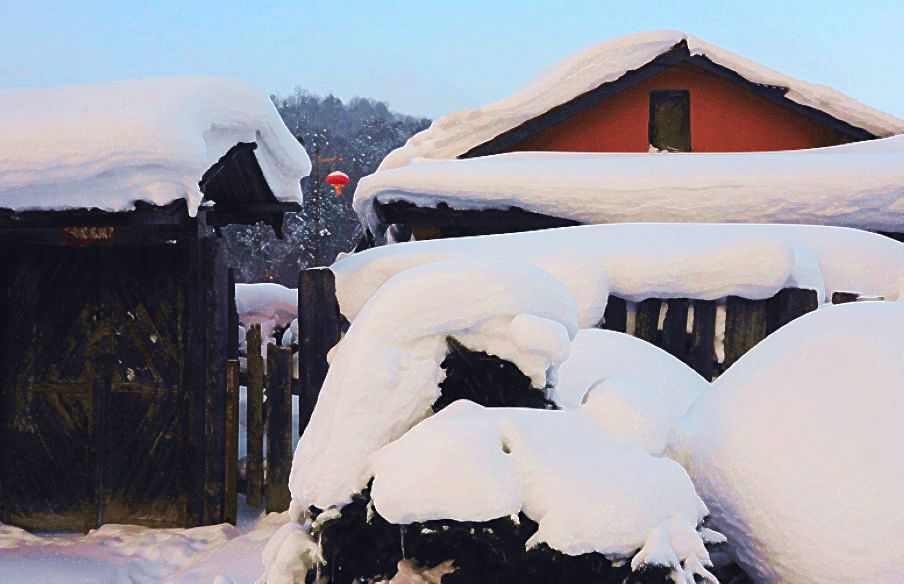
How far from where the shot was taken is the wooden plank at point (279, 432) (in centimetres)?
587

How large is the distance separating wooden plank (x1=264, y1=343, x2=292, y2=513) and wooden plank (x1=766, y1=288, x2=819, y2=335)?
3418 millimetres

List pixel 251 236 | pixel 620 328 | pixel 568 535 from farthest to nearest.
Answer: pixel 251 236 < pixel 620 328 < pixel 568 535

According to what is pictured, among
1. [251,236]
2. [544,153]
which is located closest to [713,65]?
[544,153]

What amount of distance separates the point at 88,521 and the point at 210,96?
10.8ft

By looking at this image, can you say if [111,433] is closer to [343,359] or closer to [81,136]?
[81,136]

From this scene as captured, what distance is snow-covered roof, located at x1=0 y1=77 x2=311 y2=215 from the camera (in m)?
4.88

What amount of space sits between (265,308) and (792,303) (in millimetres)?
7856

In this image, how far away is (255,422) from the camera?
5945 mm

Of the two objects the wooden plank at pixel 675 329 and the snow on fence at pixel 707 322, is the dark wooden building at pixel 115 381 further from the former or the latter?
the wooden plank at pixel 675 329

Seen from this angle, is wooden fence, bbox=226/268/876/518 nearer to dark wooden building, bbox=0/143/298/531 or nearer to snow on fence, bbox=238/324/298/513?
snow on fence, bbox=238/324/298/513

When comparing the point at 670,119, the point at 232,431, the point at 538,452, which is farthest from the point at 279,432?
the point at 670,119

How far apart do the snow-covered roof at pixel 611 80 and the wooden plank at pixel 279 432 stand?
3889mm

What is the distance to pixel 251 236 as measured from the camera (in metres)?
40.3

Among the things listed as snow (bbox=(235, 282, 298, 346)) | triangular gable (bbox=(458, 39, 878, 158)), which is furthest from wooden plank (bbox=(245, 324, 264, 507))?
snow (bbox=(235, 282, 298, 346))
